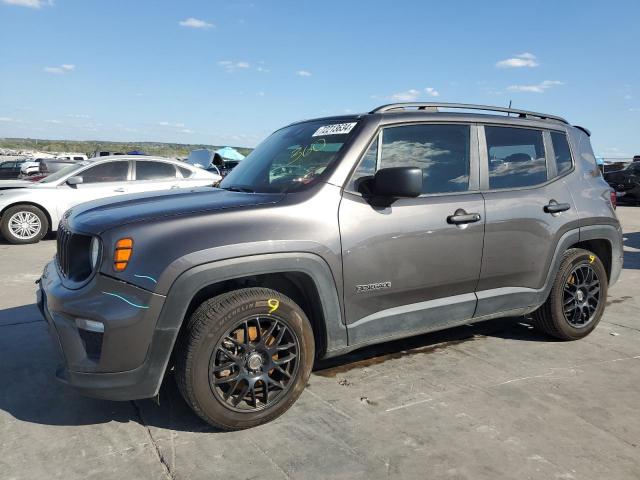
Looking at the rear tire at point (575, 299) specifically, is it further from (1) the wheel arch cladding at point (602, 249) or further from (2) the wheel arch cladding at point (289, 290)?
(2) the wheel arch cladding at point (289, 290)

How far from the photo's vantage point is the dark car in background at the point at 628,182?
60.3ft

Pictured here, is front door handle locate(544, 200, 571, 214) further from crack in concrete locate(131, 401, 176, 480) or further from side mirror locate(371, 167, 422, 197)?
crack in concrete locate(131, 401, 176, 480)

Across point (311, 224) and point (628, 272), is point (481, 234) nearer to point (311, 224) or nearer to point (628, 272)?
point (311, 224)

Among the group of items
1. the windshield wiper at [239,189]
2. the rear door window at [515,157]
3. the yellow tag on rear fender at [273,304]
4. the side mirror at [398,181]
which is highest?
the rear door window at [515,157]

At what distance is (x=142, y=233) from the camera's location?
2688mm

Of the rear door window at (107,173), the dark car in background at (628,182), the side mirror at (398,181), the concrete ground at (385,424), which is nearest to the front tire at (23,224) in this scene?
the rear door window at (107,173)

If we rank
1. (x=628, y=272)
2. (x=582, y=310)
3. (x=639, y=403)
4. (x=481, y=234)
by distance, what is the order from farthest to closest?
(x=628, y=272), (x=582, y=310), (x=481, y=234), (x=639, y=403)

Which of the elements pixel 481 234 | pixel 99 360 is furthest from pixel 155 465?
pixel 481 234

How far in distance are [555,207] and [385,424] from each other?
223 cm

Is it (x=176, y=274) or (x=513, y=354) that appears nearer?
(x=176, y=274)

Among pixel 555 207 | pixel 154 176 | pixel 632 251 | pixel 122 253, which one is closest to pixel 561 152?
pixel 555 207

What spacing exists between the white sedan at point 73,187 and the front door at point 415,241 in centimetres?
717

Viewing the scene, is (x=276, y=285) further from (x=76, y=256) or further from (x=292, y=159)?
(x=76, y=256)

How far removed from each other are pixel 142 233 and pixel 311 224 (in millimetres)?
925
